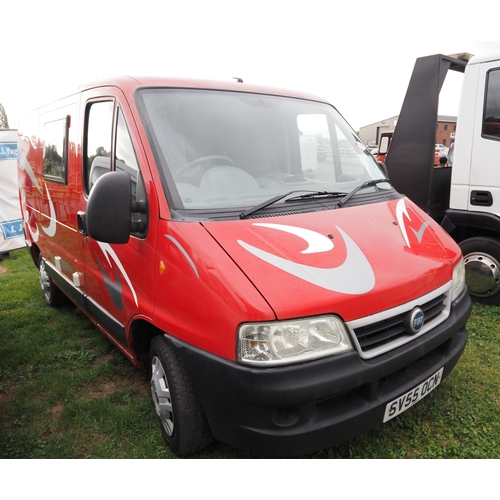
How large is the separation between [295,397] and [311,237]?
2.81ft

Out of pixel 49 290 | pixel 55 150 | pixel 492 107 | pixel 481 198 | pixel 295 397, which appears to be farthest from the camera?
pixel 49 290

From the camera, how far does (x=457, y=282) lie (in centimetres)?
279

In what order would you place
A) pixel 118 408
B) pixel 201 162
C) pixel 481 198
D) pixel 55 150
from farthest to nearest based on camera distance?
pixel 481 198, pixel 55 150, pixel 118 408, pixel 201 162

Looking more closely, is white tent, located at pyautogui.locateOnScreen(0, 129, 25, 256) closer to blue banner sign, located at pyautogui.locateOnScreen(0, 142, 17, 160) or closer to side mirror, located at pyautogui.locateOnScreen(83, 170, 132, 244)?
blue banner sign, located at pyautogui.locateOnScreen(0, 142, 17, 160)

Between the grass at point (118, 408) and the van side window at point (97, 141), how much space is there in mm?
1597

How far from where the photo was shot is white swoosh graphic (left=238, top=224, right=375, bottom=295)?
2.12 m

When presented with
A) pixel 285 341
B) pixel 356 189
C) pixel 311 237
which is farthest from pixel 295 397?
pixel 356 189

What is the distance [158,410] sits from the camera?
8.73ft

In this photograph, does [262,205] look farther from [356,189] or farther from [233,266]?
[356,189]

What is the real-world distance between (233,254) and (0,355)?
10.5 ft

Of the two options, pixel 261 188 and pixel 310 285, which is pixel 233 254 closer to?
pixel 310 285

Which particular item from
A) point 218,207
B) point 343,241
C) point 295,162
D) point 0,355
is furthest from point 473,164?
point 0,355

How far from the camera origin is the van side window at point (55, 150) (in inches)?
150

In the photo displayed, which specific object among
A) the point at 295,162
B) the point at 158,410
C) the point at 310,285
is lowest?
the point at 158,410
